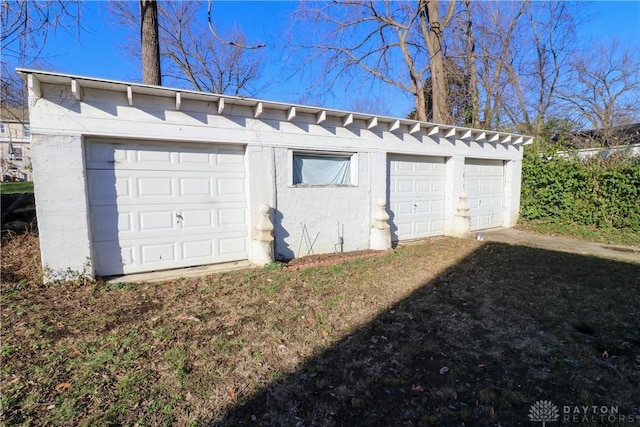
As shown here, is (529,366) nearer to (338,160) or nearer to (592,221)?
(338,160)

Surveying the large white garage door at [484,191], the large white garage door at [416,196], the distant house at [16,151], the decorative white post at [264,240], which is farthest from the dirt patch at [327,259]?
the distant house at [16,151]

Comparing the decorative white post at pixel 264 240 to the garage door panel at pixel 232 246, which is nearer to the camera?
the decorative white post at pixel 264 240

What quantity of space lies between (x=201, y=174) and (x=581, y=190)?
36.2ft

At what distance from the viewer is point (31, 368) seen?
2.67m

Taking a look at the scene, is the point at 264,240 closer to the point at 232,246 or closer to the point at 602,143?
the point at 232,246

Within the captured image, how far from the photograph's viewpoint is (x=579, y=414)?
222cm

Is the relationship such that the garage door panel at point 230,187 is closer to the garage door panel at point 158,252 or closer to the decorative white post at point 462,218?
the garage door panel at point 158,252

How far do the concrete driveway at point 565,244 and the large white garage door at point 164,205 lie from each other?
675cm

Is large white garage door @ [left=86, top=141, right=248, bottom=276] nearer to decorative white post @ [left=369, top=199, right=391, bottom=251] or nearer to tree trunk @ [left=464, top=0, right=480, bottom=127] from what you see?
decorative white post @ [left=369, top=199, right=391, bottom=251]

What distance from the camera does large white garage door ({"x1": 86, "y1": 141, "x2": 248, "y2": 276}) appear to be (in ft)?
15.8

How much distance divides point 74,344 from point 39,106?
10.4ft

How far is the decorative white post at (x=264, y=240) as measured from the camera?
5.69 meters

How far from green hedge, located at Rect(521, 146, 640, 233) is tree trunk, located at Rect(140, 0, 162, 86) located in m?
11.2

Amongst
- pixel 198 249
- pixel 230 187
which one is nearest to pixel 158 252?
pixel 198 249
